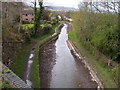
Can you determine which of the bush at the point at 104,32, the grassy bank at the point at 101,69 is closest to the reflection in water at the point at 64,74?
the grassy bank at the point at 101,69

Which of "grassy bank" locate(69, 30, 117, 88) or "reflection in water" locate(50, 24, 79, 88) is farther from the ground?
"grassy bank" locate(69, 30, 117, 88)

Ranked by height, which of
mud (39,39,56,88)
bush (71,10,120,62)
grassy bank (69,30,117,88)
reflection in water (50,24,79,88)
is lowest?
reflection in water (50,24,79,88)

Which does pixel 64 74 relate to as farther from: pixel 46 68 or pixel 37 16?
pixel 37 16

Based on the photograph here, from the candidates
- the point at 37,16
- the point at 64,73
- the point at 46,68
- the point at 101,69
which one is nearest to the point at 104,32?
the point at 101,69

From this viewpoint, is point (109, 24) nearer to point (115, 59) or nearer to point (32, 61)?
point (115, 59)

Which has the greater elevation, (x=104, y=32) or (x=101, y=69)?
(x=104, y=32)

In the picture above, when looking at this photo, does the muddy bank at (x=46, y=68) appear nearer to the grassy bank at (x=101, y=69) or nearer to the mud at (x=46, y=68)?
the mud at (x=46, y=68)

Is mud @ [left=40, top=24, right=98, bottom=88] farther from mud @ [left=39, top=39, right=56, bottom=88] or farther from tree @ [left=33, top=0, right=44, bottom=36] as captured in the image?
tree @ [left=33, top=0, right=44, bottom=36]

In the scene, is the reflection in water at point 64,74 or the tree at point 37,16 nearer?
the reflection in water at point 64,74

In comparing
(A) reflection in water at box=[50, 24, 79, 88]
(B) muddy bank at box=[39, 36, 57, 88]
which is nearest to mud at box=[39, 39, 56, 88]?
(B) muddy bank at box=[39, 36, 57, 88]

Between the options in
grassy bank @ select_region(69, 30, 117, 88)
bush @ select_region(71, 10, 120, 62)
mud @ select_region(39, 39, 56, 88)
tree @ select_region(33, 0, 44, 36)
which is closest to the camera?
grassy bank @ select_region(69, 30, 117, 88)

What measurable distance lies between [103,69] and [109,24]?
237 inches

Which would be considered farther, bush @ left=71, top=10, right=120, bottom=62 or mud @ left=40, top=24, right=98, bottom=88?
bush @ left=71, top=10, right=120, bottom=62

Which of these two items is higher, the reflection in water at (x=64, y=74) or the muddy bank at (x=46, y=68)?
the muddy bank at (x=46, y=68)
